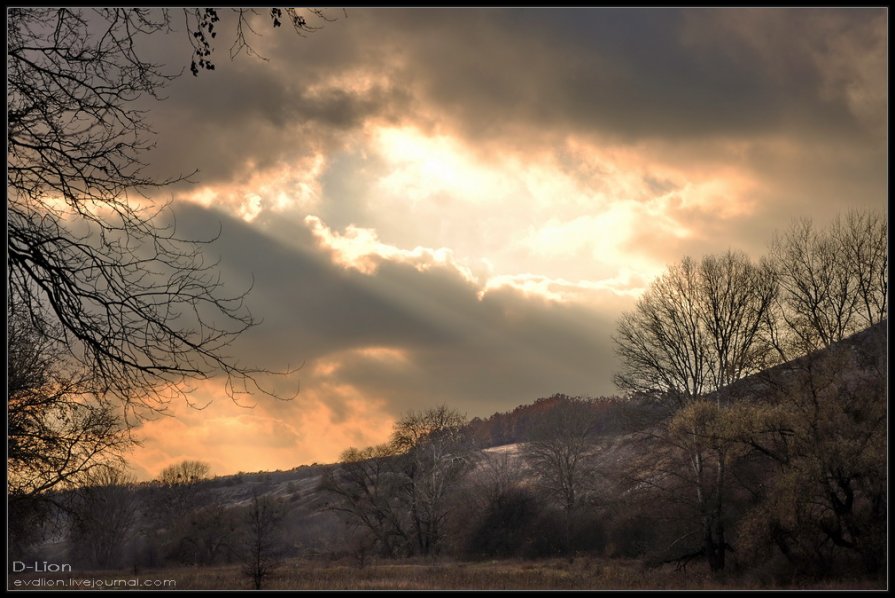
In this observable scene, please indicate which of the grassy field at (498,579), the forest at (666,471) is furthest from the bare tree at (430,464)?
the grassy field at (498,579)

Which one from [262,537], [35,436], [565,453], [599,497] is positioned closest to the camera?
[35,436]

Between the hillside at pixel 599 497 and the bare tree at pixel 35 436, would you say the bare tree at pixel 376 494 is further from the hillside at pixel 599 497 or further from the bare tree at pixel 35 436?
the bare tree at pixel 35 436

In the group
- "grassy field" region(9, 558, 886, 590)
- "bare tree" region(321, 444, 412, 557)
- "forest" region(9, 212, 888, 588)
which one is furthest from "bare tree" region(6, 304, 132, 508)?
"bare tree" region(321, 444, 412, 557)

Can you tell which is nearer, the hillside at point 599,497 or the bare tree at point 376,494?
the hillside at point 599,497

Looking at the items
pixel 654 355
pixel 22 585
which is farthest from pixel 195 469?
pixel 654 355

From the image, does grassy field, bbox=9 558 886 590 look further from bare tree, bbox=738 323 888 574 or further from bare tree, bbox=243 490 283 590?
bare tree, bbox=738 323 888 574

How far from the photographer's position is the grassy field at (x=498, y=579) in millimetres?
24422

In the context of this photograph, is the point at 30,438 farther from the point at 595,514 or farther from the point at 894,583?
the point at 595,514

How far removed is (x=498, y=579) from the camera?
3030cm

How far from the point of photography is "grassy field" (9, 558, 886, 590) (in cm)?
2442

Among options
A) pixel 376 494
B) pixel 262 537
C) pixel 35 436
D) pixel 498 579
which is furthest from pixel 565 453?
pixel 35 436

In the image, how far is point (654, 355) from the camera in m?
30.8

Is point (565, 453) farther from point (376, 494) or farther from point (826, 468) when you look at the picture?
point (826, 468)

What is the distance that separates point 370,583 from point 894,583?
20592mm
